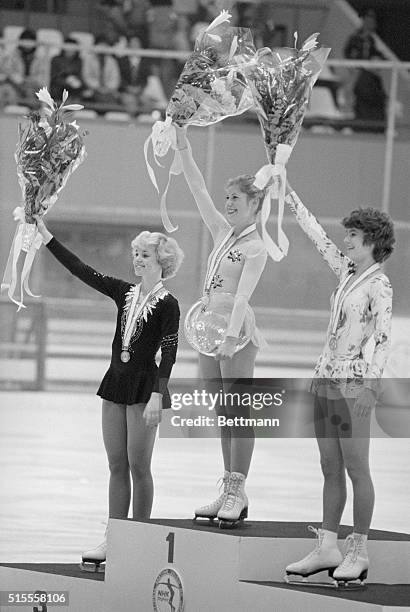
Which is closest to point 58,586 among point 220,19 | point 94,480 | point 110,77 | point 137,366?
point 137,366

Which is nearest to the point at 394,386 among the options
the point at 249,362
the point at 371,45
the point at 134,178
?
the point at 134,178

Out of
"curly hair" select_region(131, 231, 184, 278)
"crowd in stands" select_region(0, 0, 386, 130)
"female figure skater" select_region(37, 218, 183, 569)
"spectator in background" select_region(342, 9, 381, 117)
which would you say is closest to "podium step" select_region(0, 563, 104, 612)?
"female figure skater" select_region(37, 218, 183, 569)

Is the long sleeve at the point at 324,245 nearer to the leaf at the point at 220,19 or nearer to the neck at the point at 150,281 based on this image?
the neck at the point at 150,281

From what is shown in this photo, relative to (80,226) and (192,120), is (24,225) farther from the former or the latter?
(80,226)

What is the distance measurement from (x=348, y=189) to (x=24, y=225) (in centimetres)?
703

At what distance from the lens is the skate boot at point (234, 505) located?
4.06m

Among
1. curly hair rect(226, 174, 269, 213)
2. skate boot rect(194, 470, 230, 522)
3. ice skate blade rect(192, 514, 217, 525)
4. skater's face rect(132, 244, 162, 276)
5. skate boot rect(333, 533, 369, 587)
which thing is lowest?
skate boot rect(333, 533, 369, 587)

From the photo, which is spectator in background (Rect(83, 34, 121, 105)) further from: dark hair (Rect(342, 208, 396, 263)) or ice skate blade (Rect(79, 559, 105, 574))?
dark hair (Rect(342, 208, 396, 263))

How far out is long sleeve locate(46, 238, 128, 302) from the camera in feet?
13.9

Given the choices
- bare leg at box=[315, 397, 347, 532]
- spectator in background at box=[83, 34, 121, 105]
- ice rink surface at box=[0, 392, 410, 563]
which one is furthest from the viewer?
spectator in background at box=[83, 34, 121, 105]

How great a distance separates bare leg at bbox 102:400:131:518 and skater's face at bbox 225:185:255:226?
0.74 m

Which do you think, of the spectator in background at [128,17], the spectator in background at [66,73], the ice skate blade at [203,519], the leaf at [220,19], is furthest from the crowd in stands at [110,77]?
the ice skate blade at [203,519]

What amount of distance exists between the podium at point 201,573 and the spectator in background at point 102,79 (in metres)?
8.01

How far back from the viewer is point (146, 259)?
4.24 meters
